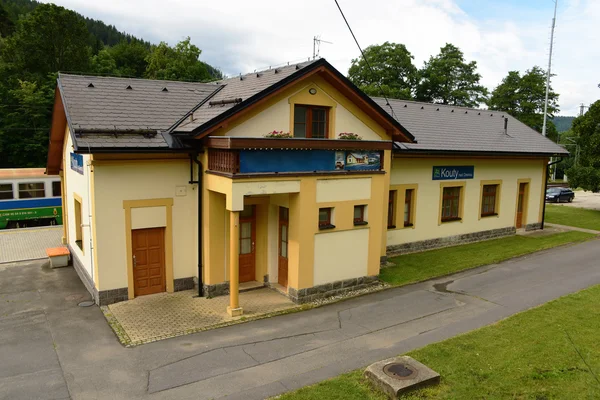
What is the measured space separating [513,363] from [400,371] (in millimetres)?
2386

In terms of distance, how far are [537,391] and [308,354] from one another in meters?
4.33

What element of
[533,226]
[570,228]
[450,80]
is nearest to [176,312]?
[533,226]

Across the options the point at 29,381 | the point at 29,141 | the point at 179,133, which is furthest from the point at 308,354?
the point at 29,141

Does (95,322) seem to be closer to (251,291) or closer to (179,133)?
(251,291)

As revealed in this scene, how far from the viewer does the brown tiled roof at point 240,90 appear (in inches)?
493

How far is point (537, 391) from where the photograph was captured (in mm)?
7703

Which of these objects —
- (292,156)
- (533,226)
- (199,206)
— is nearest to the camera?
(292,156)

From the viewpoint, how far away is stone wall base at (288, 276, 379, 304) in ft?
41.7

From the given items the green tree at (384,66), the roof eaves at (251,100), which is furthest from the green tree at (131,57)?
the roof eaves at (251,100)

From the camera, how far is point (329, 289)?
13.3 meters

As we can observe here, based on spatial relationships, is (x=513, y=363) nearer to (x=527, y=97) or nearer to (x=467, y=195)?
(x=467, y=195)

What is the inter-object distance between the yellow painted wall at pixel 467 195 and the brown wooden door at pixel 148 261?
28.7 ft

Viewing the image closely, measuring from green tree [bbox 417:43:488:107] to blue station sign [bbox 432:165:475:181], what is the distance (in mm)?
32440

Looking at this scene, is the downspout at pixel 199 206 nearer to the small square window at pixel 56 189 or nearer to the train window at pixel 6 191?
the small square window at pixel 56 189
